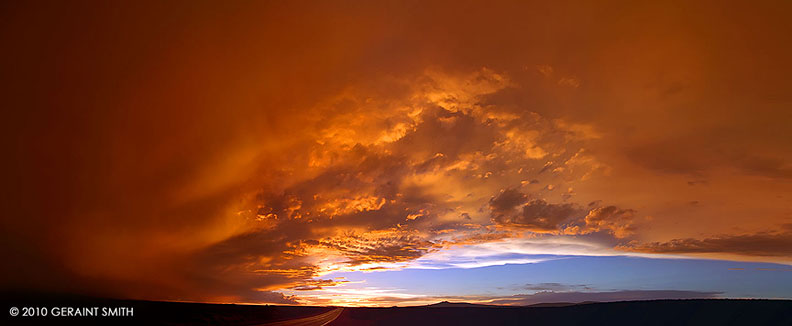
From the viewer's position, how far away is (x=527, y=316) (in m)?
104

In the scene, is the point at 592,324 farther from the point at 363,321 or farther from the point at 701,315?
the point at 363,321

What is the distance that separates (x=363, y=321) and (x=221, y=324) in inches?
1882

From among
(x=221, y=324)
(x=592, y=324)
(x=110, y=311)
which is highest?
(x=110, y=311)

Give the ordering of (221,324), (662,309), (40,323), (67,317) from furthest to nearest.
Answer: (662,309)
(221,324)
(67,317)
(40,323)

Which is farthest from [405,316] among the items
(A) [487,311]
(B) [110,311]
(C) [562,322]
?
(B) [110,311]

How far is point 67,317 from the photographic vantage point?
43.6m

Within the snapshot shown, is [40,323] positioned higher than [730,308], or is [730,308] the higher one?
[40,323]

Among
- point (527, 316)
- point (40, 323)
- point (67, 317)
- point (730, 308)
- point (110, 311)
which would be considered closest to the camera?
point (40, 323)

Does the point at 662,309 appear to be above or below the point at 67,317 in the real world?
below

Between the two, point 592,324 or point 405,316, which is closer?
point 592,324

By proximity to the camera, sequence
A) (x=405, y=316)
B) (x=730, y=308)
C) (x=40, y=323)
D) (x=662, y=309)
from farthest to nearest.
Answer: (x=405, y=316)
(x=662, y=309)
(x=730, y=308)
(x=40, y=323)

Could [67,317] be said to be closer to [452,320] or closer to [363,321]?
[363,321]

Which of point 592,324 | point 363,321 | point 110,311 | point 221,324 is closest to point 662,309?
point 592,324

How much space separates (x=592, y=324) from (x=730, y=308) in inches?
1180
